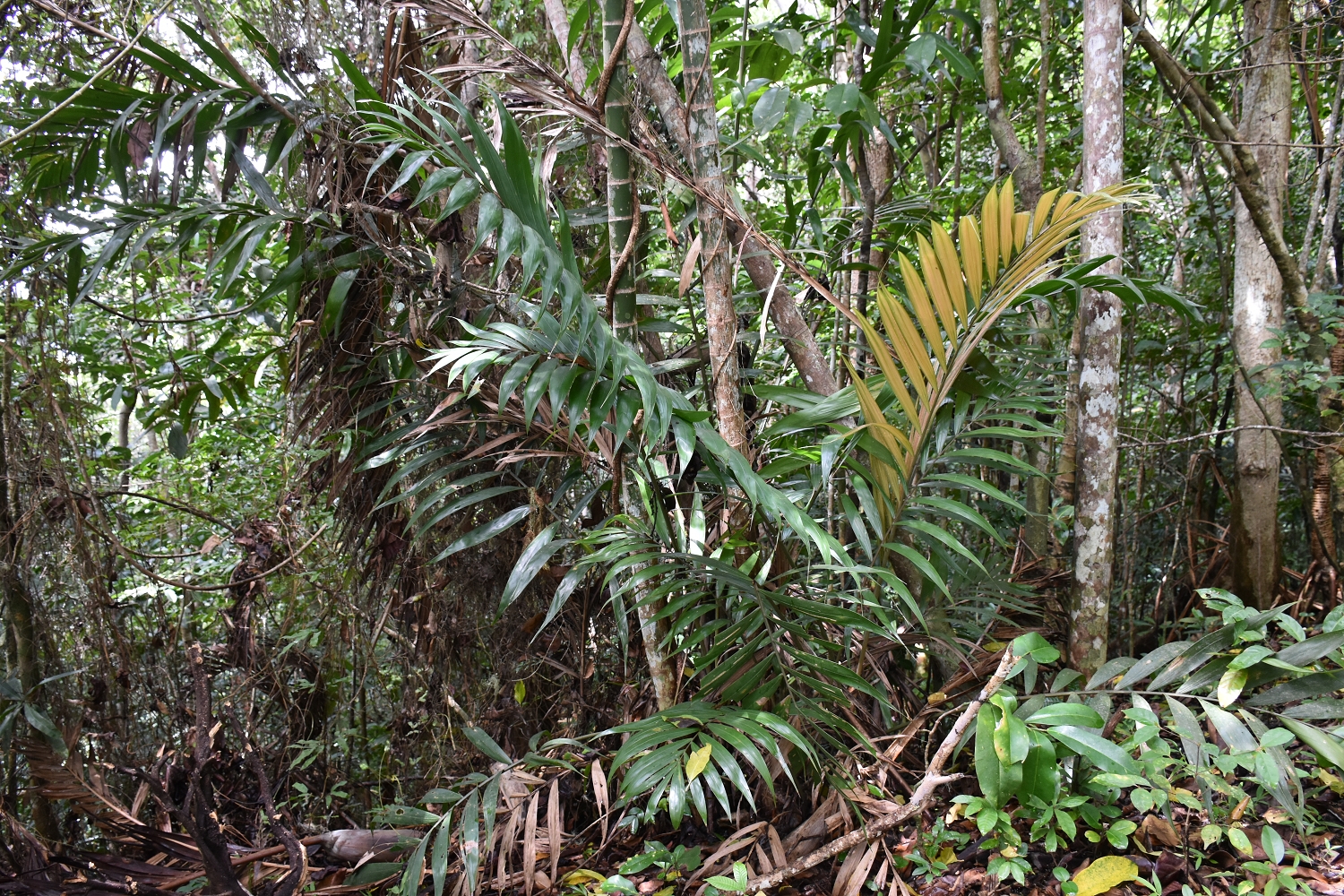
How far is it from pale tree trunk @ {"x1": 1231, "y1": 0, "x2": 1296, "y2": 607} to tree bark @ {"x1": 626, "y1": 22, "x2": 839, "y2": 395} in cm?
148

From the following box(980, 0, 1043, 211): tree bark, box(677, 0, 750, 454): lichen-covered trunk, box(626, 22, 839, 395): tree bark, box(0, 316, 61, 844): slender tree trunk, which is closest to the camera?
box(677, 0, 750, 454): lichen-covered trunk

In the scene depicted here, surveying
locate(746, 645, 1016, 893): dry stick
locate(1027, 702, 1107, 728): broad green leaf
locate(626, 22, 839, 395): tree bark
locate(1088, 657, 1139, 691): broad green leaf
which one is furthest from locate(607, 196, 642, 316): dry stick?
locate(1088, 657, 1139, 691): broad green leaf

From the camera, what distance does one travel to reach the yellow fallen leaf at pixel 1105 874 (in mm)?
1591

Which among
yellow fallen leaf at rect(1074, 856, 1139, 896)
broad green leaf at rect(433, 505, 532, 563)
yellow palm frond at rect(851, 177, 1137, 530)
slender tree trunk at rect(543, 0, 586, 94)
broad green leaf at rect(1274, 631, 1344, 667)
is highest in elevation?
slender tree trunk at rect(543, 0, 586, 94)

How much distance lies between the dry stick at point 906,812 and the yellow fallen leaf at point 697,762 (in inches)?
15.4

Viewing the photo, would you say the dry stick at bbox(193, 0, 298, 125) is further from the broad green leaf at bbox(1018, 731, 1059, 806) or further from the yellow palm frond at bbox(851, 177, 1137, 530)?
the broad green leaf at bbox(1018, 731, 1059, 806)

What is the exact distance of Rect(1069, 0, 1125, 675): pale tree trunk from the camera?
82.6 inches

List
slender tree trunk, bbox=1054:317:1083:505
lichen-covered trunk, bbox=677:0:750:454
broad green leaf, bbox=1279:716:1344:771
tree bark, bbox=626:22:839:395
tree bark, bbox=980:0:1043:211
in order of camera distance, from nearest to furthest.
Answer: broad green leaf, bbox=1279:716:1344:771 < lichen-covered trunk, bbox=677:0:750:454 < tree bark, bbox=626:22:839:395 < slender tree trunk, bbox=1054:317:1083:505 < tree bark, bbox=980:0:1043:211

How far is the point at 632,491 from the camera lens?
194 cm

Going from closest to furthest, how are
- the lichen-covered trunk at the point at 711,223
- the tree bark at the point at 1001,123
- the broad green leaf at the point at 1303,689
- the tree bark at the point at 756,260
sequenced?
1. the broad green leaf at the point at 1303,689
2. the lichen-covered trunk at the point at 711,223
3. the tree bark at the point at 756,260
4. the tree bark at the point at 1001,123

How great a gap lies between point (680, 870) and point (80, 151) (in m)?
2.28

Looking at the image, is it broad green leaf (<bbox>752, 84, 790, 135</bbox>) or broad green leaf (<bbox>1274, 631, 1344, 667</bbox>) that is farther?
broad green leaf (<bbox>752, 84, 790, 135</bbox>)

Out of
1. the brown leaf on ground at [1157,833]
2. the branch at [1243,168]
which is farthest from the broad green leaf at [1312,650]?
the branch at [1243,168]

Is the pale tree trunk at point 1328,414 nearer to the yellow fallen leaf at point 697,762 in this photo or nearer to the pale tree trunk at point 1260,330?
the pale tree trunk at point 1260,330
